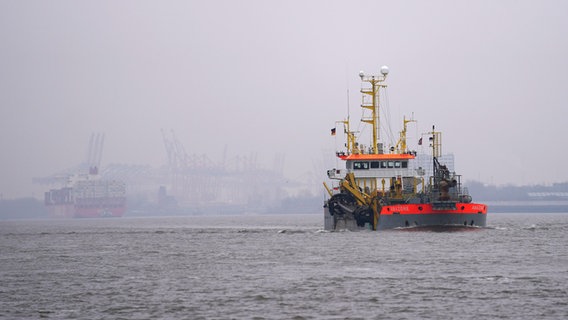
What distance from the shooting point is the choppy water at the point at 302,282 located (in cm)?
3919

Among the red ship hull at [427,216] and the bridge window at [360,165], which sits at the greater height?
the bridge window at [360,165]

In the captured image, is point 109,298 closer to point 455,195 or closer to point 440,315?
point 440,315

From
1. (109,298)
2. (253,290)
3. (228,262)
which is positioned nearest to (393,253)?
(228,262)

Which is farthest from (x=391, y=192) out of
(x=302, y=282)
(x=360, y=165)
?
(x=302, y=282)

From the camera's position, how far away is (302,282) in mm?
48906

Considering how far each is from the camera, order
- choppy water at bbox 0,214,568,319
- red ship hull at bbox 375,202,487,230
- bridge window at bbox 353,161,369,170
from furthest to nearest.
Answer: bridge window at bbox 353,161,369,170
red ship hull at bbox 375,202,487,230
choppy water at bbox 0,214,568,319

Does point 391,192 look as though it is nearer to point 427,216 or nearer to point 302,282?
point 427,216

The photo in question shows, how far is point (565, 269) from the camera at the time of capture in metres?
52.8

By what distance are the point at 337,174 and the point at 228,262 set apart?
126 ft

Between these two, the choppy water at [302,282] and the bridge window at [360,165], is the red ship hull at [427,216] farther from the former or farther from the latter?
the choppy water at [302,282]

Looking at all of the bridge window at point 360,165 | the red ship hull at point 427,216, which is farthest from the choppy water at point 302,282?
the bridge window at point 360,165

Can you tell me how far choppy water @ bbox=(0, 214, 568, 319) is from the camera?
3919 centimetres

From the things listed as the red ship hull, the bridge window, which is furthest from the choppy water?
the bridge window

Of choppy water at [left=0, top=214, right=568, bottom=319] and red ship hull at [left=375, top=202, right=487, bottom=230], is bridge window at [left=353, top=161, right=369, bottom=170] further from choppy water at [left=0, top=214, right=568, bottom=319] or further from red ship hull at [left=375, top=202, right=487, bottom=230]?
choppy water at [left=0, top=214, right=568, bottom=319]
